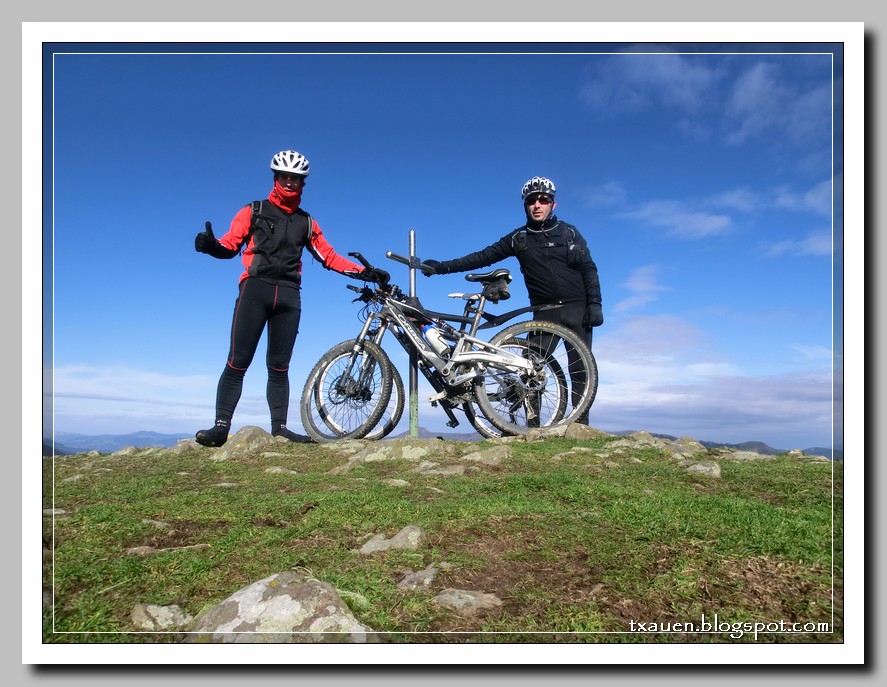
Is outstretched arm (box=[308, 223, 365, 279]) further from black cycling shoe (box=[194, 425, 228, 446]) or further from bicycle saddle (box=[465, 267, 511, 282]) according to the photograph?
black cycling shoe (box=[194, 425, 228, 446])

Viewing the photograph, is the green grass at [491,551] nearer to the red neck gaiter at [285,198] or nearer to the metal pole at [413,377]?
the metal pole at [413,377]

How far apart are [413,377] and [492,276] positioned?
158cm

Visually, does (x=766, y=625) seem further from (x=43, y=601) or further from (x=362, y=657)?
(x=43, y=601)

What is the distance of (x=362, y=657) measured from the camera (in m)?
2.73

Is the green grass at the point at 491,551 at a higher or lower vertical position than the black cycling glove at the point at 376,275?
lower

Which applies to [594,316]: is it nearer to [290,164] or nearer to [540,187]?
[540,187]

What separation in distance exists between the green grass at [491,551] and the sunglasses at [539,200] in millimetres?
3970

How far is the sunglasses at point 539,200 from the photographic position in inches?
308

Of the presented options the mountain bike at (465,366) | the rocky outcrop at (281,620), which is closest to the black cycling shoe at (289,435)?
the mountain bike at (465,366)

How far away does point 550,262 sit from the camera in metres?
7.88

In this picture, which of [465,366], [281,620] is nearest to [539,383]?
[465,366]

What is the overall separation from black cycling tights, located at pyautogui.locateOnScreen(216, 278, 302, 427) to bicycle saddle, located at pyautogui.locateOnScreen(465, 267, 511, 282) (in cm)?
209

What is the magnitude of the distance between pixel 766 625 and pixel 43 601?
3352mm

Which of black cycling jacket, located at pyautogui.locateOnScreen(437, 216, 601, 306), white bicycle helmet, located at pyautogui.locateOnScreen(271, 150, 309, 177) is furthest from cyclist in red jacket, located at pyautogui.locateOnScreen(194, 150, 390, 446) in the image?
black cycling jacket, located at pyautogui.locateOnScreen(437, 216, 601, 306)
